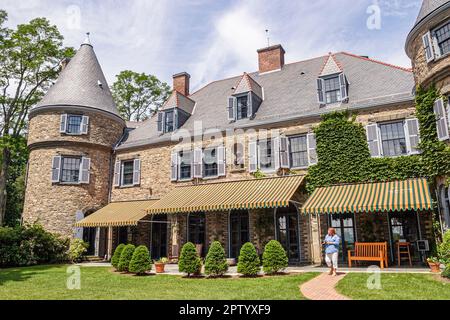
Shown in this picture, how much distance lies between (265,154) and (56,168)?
1293 centimetres

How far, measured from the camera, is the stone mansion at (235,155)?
14.9 meters

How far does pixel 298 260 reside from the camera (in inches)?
658

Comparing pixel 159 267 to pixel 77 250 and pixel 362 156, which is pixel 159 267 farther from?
pixel 362 156

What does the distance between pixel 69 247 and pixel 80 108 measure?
8.62 meters

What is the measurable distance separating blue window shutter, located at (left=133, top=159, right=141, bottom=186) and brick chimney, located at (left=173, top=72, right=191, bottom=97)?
7.09 m

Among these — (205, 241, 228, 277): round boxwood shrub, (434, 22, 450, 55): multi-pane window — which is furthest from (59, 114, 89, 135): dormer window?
(434, 22, 450, 55): multi-pane window

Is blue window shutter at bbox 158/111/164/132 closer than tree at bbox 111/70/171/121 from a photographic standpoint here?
Yes

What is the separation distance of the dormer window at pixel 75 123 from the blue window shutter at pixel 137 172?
3769mm

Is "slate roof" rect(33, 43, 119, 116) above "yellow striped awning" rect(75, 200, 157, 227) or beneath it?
above

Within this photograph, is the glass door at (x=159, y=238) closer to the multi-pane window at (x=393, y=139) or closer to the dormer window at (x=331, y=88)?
the dormer window at (x=331, y=88)

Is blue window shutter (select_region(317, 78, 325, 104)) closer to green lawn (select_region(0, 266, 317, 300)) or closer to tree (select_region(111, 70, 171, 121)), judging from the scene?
green lawn (select_region(0, 266, 317, 300))

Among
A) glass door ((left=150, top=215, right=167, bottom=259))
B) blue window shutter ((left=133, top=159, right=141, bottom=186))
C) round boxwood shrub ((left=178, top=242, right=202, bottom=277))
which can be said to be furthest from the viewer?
blue window shutter ((left=133, top=159, right=141, bottom=186))

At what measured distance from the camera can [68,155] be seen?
21.9m

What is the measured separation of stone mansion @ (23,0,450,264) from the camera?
48.9 feet
